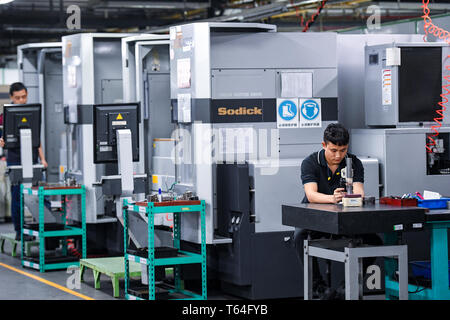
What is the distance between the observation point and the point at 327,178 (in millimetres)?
5492

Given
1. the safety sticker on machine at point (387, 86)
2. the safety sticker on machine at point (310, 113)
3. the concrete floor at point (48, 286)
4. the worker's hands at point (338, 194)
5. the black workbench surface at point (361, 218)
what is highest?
the safety sticker on machine at point (387, 86)

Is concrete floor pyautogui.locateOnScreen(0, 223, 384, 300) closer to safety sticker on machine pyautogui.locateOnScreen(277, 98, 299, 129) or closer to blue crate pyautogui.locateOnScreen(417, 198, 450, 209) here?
safety sticker on machine pyautogui.locateOnScreen(277, 98, 299, 129)

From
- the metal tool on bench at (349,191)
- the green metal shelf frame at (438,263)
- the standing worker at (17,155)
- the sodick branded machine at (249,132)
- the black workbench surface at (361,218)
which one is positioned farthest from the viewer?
the standing worker at (17,155)

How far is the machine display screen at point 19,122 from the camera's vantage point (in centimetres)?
845

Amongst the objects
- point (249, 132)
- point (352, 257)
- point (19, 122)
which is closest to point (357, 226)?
point (352, 257)

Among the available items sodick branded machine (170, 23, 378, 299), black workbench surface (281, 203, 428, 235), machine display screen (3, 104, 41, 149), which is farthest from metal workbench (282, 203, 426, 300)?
machine display screen (3, 104, 41, 149)

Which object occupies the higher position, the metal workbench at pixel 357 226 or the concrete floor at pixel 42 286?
the metal workbench at pixel 357 226

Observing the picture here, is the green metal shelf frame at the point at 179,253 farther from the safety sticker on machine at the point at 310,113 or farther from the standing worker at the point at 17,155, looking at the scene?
the standing worker at the point at 17,155

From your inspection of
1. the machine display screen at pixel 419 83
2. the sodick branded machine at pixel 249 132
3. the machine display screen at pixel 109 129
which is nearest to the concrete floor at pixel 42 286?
the sodick branded machine at pixel 249 132

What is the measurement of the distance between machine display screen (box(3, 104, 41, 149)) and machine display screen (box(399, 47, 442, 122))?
386 centimetres

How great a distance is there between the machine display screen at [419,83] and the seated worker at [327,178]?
1568 mm

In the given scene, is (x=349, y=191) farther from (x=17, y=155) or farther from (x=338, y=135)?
(x=17, y=155)
